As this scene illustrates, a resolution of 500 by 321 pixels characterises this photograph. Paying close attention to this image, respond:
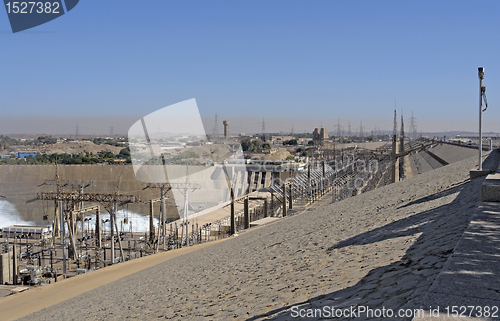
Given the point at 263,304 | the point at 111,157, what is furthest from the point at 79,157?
the point at 263,304

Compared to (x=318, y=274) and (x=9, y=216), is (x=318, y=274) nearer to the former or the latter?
(x=318, y=274)

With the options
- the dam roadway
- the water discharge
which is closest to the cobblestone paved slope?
the dam roadway

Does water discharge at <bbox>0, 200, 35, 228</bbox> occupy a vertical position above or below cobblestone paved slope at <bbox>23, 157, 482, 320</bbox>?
below

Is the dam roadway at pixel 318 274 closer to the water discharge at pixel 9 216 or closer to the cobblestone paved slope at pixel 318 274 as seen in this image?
the cobblestone paved slope at pixel 318 274

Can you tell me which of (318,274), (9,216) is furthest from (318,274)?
(9,216)

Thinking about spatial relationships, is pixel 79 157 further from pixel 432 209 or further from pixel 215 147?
pixel 432 209

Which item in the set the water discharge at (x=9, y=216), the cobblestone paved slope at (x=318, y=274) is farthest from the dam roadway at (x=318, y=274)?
the water discharge at (x=9, y=216)

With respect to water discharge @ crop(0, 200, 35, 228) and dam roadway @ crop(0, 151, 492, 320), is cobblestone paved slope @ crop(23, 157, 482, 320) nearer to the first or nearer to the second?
dam roadway @ crop(0, 151, 492, 320)

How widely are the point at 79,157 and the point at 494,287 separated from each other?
63058 millimetres

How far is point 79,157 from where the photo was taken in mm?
58875

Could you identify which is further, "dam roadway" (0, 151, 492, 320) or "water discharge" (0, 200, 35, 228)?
"water discharge" (0, 200, 35, 228)

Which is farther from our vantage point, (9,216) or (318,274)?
(9,216)

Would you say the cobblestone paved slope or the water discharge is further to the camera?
the water discharge

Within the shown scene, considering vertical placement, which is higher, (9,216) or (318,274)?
(318,274)
